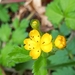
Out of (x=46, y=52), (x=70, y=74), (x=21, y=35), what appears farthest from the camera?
(x=21, y=35)

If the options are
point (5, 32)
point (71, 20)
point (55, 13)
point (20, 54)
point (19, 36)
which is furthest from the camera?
point (5, 32)

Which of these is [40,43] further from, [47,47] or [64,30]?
[64,30]

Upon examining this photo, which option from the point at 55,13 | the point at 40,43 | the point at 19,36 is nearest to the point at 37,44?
the point at 40,43

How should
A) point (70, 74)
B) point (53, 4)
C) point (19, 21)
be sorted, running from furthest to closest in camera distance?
1. point (19, 21)
2. point (53, 4)
3. point (70, 74)

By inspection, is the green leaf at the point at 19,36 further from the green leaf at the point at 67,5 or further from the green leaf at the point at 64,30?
the green leaf at the point at 67,5

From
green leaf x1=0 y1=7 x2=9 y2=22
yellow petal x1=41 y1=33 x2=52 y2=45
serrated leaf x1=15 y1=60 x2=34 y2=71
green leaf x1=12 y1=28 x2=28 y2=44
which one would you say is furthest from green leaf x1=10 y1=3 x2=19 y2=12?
yellow petal x1=41 y1=33 x2=52 y2=45

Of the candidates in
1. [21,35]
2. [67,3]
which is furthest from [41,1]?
[67,3]

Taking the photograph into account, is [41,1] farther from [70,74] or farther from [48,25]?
[70,74]
